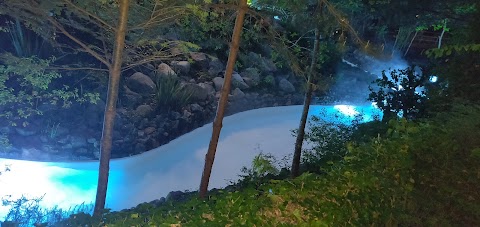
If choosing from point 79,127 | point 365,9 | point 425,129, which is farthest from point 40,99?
point 425,129

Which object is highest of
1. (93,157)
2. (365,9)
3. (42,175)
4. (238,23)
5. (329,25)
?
(365,9)

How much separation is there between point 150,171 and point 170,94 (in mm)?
1942

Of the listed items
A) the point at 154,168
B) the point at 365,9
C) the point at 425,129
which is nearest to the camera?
the point at 425,129

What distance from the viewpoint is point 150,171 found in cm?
695

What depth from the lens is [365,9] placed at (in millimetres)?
6141

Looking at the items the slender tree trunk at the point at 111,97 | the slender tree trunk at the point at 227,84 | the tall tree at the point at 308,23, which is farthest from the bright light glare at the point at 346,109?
the slender tree trunk at the point at 111,97

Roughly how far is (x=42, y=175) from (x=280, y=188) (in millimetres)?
5537

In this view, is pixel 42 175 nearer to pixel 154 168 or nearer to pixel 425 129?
pixel 154 168

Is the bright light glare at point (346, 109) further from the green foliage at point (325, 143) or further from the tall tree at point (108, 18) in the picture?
the tall tree at point (108, 18)

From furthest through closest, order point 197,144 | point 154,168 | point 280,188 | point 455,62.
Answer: point 197,144
point 154,168
point 455,62
point 280,188

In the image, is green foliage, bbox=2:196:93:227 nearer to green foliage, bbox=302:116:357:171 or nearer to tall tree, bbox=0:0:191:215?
tall tree, bbox=0:0:191:215

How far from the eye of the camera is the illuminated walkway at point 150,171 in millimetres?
6102

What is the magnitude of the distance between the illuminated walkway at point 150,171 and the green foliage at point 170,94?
724 millimetres

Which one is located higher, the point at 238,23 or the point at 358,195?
the point at 238,23
